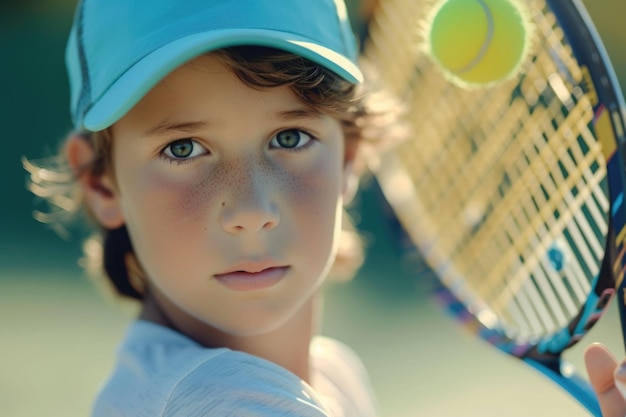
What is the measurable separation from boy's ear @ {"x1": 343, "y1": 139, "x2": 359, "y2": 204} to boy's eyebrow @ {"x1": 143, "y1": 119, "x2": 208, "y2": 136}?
1.23ft

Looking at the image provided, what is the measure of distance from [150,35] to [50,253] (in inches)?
98.8

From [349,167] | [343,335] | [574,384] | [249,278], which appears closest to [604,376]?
[574,384]

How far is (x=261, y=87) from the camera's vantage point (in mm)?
1190

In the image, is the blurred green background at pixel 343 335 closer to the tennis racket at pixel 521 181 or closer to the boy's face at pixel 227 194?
the tennis racket at pixel 521 181

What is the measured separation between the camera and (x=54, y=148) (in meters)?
4.22

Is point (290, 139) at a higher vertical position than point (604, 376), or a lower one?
higher

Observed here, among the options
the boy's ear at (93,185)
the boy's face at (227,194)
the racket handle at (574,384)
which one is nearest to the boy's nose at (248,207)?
the boy's face at (227,194)

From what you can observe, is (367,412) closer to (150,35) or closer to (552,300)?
(552,300)

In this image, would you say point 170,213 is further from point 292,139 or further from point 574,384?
point 574,384

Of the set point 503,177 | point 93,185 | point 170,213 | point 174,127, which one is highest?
point 174,127

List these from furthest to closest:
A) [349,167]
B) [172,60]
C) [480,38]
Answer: [349,167] < [480,38] < [172,60]

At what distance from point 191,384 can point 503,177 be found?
2.99 ft

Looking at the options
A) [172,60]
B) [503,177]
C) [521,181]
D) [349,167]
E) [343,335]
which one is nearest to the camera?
[172,60]

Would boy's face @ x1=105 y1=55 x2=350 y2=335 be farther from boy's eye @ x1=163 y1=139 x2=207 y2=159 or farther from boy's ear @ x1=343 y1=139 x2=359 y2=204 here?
boy's ear @ x1=343 y1=139 x2=359 y2=204
